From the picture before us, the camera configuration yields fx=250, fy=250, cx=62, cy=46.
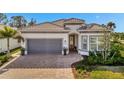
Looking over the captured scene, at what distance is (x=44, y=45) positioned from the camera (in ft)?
96.3

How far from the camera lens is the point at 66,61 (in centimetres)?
2292

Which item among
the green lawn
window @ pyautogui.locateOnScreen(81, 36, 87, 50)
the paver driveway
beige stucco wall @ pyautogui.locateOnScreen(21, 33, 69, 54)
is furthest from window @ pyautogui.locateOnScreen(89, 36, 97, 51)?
the green lawn

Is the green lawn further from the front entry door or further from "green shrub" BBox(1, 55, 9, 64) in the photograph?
the front entry door

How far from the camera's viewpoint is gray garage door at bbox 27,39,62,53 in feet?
95.3

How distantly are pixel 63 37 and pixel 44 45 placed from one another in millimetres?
2768

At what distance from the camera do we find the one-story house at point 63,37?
2669 centimetres

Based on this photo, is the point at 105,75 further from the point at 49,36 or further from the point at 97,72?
the point at 49,36

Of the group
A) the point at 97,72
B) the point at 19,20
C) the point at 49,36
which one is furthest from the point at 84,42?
the point at 97,72
